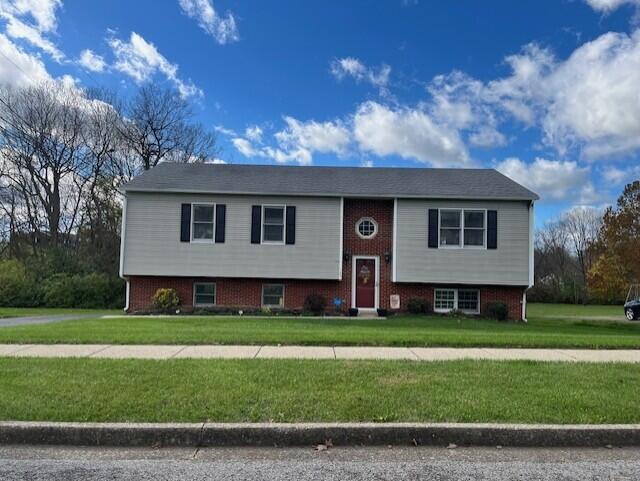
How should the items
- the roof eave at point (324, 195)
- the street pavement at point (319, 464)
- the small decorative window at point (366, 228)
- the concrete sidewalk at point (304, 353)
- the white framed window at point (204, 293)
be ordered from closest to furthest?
the street pavement at point (319, 464) < the concrete sidewalk at point (304, 353) < the roof eave at point (324, 195) < the white framed window at point (204, 293) < the small decorative window at point (366, 228)

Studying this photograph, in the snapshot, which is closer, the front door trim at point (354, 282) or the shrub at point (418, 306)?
the shrub at point (418, 306)

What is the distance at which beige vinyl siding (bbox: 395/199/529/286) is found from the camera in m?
18.6

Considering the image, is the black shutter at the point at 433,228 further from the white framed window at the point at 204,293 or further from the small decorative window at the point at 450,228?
the white framed window at the point at 204,293

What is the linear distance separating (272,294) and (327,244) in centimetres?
298

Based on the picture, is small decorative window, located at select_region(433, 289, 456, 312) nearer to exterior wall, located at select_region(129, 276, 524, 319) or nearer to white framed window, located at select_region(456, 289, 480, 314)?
white framed window, located at select_region(456, 289, 480, 314)

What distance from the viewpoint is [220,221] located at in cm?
1886

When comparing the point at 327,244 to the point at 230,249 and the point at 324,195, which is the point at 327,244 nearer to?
the point at 324,195

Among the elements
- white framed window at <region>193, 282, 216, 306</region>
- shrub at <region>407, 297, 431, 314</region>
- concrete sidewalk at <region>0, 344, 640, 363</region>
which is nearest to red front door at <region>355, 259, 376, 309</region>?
shrub at <region>407, 297, 431, 314</region>

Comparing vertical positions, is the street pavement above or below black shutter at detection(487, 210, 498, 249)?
below

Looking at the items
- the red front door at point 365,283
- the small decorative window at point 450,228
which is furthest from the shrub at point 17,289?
the small decorative window at point 450,228

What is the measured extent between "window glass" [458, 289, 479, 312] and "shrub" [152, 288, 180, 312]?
10.9 m

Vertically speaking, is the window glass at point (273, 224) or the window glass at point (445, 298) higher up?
the window glass at point (273, 224)

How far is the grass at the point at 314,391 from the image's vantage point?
4930 millimetres

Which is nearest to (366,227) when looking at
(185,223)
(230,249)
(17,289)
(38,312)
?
(230,249)
